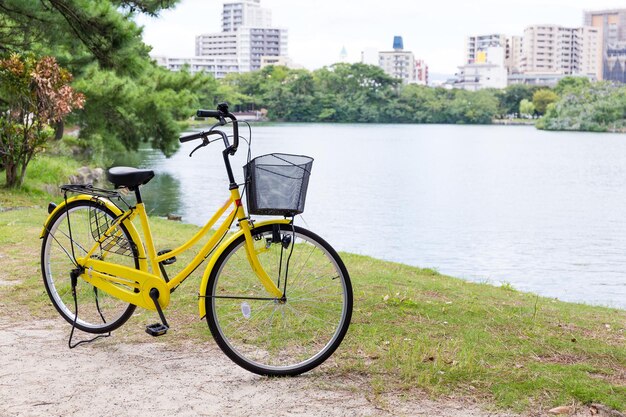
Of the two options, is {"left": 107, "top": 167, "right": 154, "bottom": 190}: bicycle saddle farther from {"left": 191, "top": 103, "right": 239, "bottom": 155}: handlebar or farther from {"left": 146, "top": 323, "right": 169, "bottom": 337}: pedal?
{"left": 146, "top": 323, "right": 169, "bottom": 337}: pedal

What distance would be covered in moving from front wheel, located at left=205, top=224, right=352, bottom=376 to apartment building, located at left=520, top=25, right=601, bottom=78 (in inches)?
6837

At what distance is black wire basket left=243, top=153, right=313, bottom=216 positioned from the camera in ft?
11.0

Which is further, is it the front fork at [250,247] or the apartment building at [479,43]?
the apartment building at [479,43]

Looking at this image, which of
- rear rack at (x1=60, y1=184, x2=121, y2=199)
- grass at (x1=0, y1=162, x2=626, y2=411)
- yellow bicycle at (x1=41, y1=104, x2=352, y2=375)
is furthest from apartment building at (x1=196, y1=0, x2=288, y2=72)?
rear rack at (x1=60, y1=184, x2=121, y2=199)

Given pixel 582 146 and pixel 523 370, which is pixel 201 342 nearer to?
pixel 523 370

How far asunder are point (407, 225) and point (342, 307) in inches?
565

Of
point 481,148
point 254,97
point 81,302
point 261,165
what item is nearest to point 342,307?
point 261,165

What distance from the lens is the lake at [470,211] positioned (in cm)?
1306

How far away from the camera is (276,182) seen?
11.1 feet

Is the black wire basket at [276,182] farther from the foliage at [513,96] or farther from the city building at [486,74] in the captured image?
the city building at [486,74]

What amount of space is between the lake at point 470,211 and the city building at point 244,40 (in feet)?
341

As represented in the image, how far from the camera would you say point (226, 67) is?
133 m

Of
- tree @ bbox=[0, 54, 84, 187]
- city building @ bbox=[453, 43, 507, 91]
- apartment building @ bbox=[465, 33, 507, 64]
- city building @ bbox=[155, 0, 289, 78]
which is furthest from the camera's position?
apartment building @ bbox=[465, 33, 507, 64]

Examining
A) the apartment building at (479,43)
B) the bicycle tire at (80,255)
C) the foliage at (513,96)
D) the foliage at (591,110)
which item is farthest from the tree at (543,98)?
the bicycle tire at (80,255)
